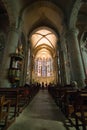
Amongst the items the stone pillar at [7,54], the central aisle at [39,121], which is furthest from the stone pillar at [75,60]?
the stone pillar at [7,54]

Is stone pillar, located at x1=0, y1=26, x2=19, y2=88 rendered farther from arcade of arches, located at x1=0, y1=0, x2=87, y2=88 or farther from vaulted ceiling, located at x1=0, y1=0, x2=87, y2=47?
vaulted ceiling, located at x1=0, y1=0, x2=87, y2=47

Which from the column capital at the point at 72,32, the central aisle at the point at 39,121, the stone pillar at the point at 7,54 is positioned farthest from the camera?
the column capital at the point at 72,32

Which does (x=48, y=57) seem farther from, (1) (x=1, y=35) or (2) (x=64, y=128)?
(2) (x=64, y=128)

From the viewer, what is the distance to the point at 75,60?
7609 mm

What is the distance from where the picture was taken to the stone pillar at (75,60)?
23.1ft

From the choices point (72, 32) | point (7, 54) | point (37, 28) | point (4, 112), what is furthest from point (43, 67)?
point (4, 112)

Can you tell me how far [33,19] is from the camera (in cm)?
1379

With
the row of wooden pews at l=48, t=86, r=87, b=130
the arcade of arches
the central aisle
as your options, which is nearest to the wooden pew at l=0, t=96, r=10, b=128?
the central aisle

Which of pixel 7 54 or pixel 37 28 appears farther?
pixel 37 28

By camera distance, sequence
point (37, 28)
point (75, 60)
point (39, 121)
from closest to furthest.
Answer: point (39, 121)
point (75, 60)
point (37, 28)

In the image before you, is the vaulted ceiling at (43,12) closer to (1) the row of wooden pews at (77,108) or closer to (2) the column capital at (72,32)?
(2) the column capital at (72,32)

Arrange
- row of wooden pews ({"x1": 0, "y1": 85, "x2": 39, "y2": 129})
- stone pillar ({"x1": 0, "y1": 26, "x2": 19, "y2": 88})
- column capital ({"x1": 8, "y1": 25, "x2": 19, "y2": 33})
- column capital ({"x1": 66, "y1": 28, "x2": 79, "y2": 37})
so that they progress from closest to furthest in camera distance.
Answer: row of wooden pews ({"x1": 0, "y1": 85, "x2": 39, "y2": 129}) < stone pillar ({"x1": 0, "y1": 26, "x2": 19, "y2": 88}) < column capital ({"x1": 66, "y1": 28, "x2": 79, "y2": 37}) < column capital ({"x1": 8, "y1": 25, "x2": 19, "y2": 33})

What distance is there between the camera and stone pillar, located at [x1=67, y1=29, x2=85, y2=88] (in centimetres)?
703

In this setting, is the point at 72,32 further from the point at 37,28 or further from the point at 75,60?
the point at 37,28
